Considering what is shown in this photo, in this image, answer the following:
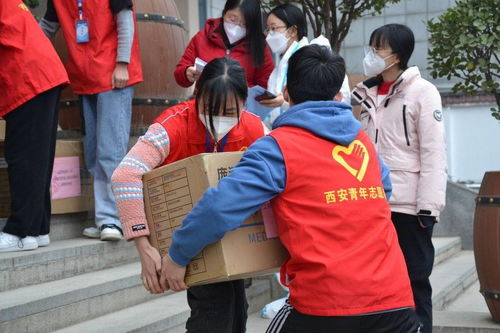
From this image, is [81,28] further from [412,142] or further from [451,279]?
[451,279]

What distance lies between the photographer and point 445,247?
841cm

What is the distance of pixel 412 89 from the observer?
435cm

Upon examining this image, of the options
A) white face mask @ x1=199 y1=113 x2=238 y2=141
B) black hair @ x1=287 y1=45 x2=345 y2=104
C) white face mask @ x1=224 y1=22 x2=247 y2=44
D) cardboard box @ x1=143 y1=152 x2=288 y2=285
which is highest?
white face mask @ x1=224 y1=22 x2=247 y2=44

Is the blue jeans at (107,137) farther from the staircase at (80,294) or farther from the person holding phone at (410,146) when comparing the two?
the person holding phone at (410,146)

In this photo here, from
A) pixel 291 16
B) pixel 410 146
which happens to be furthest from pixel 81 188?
pixel 410 146

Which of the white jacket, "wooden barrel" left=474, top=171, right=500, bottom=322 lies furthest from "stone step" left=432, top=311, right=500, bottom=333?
the white jacket

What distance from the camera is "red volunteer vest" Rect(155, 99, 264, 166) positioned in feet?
10.3

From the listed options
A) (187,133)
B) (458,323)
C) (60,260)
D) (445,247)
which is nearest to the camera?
(187,133)

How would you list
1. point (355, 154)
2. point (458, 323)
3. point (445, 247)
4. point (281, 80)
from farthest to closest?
point (445, 247) < point (458, 323) < point (281, 80) < point (355, 154)

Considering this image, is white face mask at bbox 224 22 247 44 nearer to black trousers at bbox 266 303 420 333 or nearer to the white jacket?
the white jacket

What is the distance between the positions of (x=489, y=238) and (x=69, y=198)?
9.07 ft

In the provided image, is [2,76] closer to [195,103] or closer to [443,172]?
[195,103]

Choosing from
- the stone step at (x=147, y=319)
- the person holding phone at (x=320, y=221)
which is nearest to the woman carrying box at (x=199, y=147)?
the person holding phone at (x=320, y=221)

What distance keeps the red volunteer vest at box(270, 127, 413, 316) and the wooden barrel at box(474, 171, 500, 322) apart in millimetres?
2764
